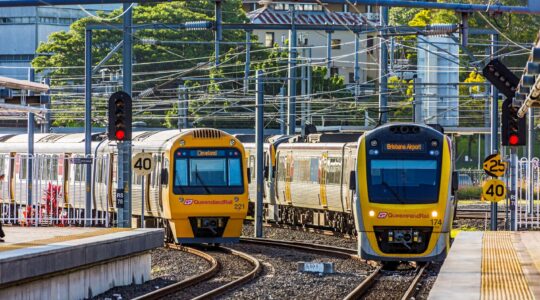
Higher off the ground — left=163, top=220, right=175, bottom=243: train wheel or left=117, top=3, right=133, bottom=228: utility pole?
left=117, top=3, right=133, bottom=228: utility pole

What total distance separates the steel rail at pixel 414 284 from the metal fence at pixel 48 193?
7.98 m

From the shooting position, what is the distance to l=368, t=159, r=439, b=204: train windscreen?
26.1m

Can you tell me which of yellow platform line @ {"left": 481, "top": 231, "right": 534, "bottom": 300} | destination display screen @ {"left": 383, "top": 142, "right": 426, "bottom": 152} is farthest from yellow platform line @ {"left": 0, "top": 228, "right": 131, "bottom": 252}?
yellow platform line @ {"left": 481, "top": 231, "right": 534, "bottom": 300}

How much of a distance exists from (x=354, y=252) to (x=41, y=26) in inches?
2586

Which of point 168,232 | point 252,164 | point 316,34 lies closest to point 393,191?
point 168,232

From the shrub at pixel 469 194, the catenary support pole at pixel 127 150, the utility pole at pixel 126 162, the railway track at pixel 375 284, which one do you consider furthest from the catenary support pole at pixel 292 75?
the shrub at pixel 469 194

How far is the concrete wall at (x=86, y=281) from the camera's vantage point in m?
17.6

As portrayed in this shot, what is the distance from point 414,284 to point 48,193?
13.8 meters

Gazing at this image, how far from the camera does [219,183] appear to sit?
32.6 m

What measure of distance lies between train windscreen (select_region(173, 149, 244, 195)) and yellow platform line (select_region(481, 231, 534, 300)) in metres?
12.0

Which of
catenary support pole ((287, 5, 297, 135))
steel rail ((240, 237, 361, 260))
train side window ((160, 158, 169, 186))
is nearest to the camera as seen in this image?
steel rail ((240, 237, 361, 260))

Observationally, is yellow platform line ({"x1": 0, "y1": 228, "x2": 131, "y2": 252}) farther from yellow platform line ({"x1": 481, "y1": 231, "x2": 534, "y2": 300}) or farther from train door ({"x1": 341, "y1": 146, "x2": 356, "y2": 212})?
train door ({"x1": 341, "y1": 146, "x2": 356, "y2": 212})

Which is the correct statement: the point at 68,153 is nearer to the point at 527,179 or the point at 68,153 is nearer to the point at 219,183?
the point at 219,183

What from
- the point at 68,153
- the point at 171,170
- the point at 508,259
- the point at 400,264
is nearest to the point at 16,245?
the point at 508,259
